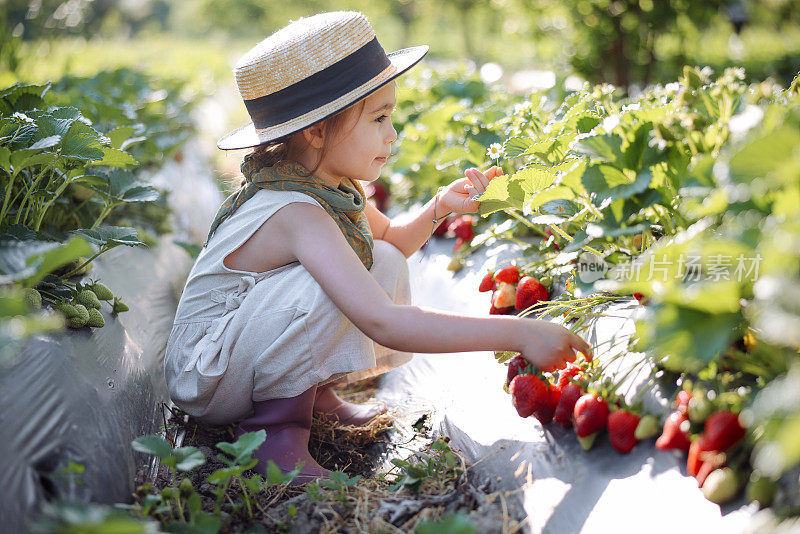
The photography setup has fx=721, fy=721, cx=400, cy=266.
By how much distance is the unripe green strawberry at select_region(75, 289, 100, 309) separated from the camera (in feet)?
5.09

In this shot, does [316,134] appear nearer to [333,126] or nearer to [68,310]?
[333,126]

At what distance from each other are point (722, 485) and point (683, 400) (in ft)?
0.52

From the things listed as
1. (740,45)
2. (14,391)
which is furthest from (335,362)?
(740,45)

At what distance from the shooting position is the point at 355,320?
146cm

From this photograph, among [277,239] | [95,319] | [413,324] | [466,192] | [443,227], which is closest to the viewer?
[413,324]

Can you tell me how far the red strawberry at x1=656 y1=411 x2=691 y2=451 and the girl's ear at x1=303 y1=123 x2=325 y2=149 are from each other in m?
1.01

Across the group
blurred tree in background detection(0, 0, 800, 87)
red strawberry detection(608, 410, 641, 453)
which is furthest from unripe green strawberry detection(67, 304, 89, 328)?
blurred tree in background detection(0, 0, 800, 87)

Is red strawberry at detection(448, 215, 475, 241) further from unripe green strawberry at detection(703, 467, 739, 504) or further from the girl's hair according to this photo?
unripe green strawberry at detection(703, 467, 739, 504)

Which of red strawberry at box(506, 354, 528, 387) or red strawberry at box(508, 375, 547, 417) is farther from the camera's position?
red strawberry at box(506, 354, 528, 387)

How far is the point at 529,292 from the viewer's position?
67.1 inches

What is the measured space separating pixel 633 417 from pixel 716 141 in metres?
0.50

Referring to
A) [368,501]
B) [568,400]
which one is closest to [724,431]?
[568,400]

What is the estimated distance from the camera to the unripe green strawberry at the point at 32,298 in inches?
54.3

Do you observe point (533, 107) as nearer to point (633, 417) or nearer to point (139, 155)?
point (633, 417)
